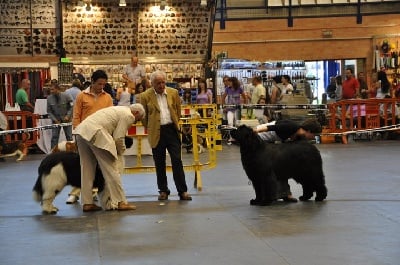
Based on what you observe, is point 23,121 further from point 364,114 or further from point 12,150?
point 364,114

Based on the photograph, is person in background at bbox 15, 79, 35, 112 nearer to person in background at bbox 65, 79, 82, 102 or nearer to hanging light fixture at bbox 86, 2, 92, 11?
person in background at bbox 65, 79, 82, 102

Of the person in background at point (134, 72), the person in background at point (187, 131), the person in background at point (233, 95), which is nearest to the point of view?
the person in background at point (187, 131)

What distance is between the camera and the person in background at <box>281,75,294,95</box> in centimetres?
2147

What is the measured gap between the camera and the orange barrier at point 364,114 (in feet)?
68.3

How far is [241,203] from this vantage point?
10094mm

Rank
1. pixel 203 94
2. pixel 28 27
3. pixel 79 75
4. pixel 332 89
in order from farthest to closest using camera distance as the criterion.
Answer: pixel 332 89 → pixel 28 27 → pixel 79 75 → pixel 203 94

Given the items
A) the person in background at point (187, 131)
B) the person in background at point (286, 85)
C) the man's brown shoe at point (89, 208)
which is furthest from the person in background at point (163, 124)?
the person in background at point (286, 85)

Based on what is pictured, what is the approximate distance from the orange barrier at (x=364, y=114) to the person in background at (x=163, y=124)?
10.9 metres

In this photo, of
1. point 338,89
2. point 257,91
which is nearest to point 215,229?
point 257,91

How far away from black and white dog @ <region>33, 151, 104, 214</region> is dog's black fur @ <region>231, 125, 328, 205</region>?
1.80 metres

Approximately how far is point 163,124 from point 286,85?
37.9 ft

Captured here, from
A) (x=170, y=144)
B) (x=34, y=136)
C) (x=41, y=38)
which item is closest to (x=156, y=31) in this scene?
(x=41, y=38)

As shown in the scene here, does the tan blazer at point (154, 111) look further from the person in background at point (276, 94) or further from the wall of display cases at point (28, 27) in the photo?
the wall of display cases at point (28, 27)

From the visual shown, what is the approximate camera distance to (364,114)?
68.5 ft
